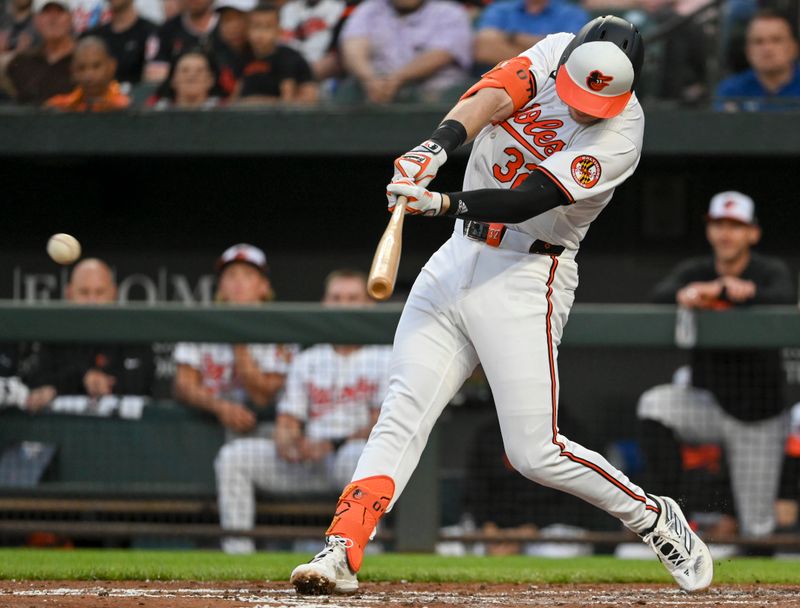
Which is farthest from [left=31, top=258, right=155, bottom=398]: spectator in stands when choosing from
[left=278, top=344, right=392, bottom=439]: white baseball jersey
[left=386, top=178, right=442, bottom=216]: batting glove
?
[left=386, top=178, right=442, bottom=216]: batting glove

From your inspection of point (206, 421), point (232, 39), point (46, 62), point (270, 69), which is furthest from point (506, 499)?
point (46, 62)

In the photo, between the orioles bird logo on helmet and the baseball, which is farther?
the baseball

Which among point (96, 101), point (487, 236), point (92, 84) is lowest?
point (487, 236)

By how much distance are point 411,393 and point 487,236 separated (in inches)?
20.7

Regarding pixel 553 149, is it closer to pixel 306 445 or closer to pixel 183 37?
pixel 306 445

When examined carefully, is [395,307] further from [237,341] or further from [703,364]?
[703,364]

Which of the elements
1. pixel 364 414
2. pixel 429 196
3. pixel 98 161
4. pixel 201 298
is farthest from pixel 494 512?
pixel 98 161

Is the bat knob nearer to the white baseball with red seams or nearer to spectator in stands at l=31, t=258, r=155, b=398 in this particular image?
the white baseball with red seams

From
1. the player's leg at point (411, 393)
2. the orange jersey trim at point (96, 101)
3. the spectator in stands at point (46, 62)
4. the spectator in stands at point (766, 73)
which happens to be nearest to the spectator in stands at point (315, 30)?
the orange jersey trim at point (96, 101)

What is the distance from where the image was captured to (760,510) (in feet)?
18.4

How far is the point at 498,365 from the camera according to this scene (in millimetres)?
3805

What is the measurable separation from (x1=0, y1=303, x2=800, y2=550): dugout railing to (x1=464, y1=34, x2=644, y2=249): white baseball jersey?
181cm

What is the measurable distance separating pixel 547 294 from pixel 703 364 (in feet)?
7.04

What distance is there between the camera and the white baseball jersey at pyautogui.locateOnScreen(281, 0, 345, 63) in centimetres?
788
